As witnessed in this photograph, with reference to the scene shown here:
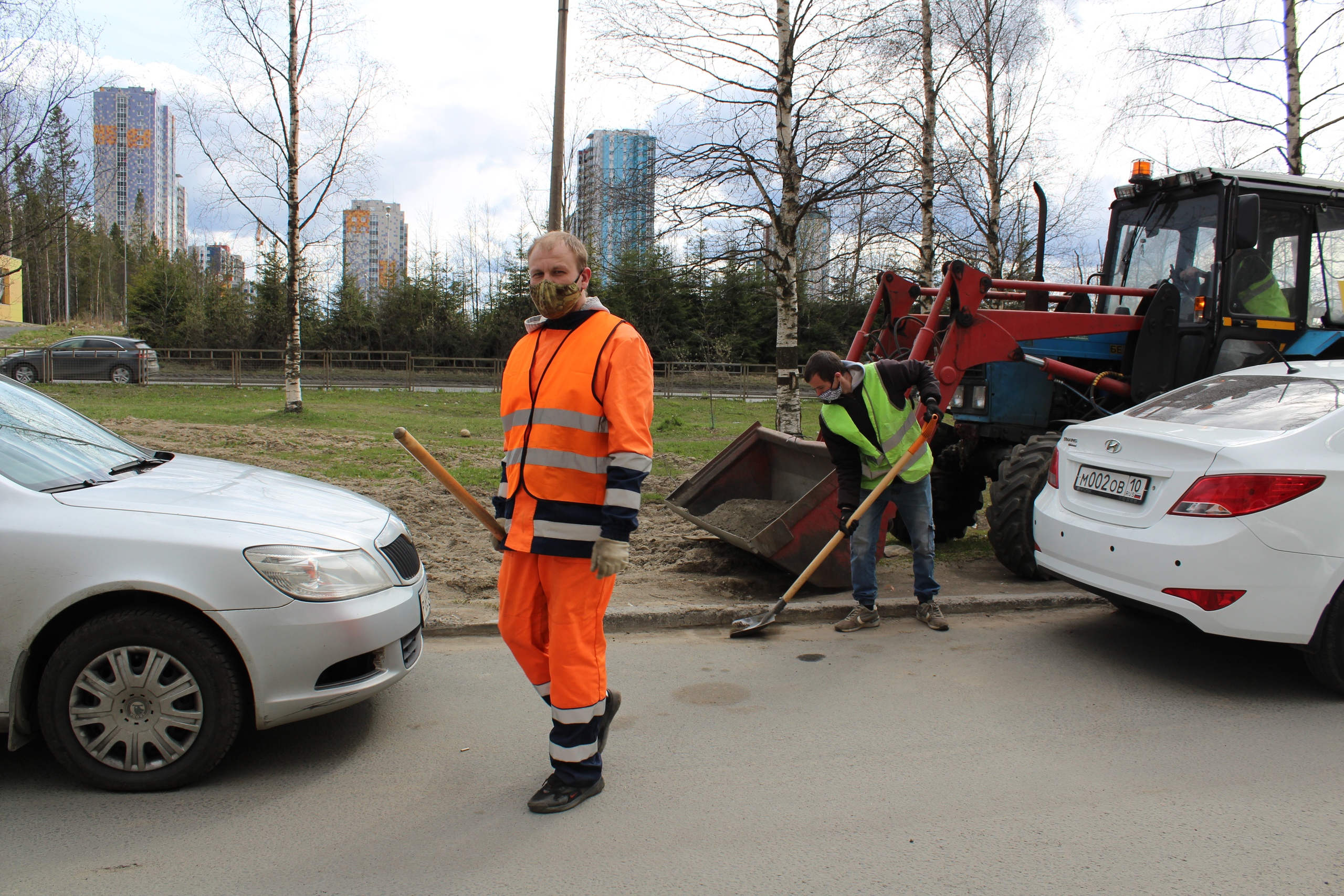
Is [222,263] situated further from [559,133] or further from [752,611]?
[752,611]

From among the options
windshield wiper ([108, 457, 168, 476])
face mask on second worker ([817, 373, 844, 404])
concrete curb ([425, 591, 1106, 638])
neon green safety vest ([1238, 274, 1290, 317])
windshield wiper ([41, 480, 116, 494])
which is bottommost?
concrete curb ([425, 591, 1106, 638])

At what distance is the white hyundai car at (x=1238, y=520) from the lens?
395cm

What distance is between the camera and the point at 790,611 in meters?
5.46

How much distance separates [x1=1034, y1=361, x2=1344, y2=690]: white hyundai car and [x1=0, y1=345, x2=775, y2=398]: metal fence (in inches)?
911

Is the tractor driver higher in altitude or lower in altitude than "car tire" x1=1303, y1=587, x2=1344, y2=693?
higher

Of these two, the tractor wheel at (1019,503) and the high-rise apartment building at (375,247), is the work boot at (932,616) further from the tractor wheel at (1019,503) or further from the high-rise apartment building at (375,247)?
the high-rise apartment building at (375,247)

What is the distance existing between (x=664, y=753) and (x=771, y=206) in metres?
8.94

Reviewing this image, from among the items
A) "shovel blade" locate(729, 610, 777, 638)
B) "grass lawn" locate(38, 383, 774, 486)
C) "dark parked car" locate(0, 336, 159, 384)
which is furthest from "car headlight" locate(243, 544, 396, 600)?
"dark parked car" locate(0, 336, 159, 384)

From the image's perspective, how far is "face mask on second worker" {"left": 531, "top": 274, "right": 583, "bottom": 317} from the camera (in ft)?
9.80

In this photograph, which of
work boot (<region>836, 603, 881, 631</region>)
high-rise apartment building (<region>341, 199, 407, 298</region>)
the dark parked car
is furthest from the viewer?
high-rise apartment building (<region>341, 199, 407, 298</region>)

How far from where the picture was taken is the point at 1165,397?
519cm

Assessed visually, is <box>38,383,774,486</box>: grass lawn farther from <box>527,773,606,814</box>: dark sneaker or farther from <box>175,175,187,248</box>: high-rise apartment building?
<box>175,175,187,248</box>: high-rise apartment building

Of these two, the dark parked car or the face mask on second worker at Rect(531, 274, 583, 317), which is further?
the dark parked car

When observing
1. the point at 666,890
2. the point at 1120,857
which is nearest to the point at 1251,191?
the point at 1120,857
